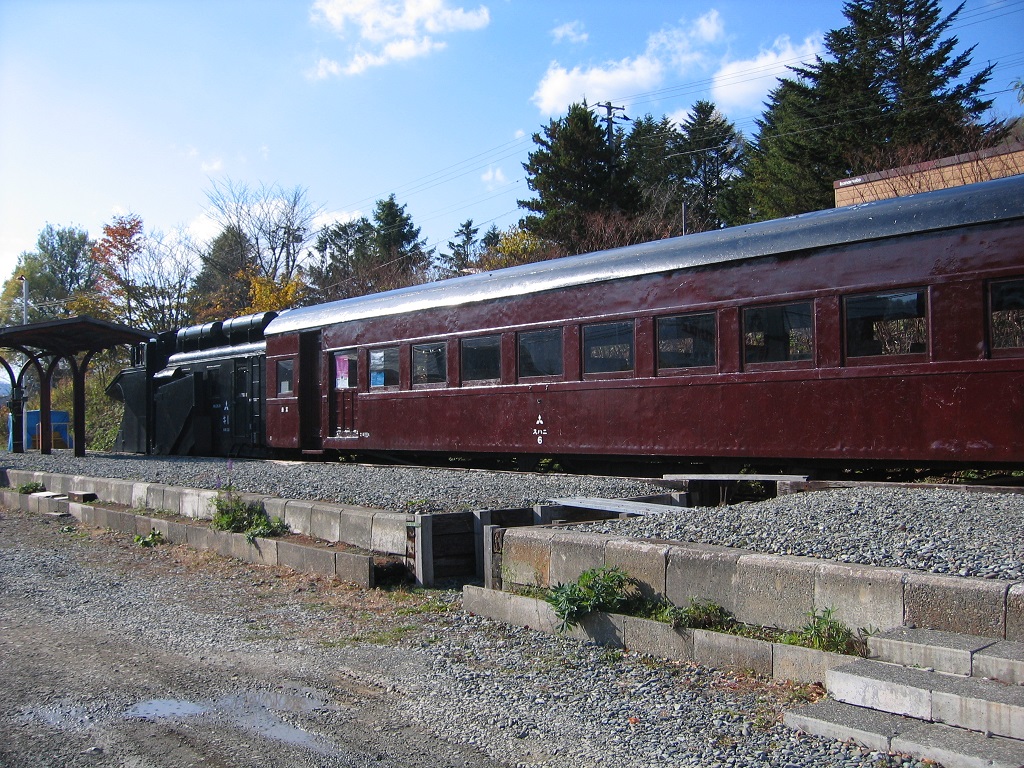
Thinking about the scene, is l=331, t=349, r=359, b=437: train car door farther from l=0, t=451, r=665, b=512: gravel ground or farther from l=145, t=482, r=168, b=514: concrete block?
l=145, t=482, r=168, b=514: concrete block

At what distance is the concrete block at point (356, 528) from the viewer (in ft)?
26.6

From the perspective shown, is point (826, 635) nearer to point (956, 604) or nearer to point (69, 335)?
point (956, 604)

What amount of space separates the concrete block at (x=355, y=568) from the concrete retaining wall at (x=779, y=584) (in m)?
1.57

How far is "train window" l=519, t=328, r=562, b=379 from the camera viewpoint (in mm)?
11930

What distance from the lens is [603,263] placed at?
11.5m

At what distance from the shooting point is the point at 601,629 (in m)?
5.48

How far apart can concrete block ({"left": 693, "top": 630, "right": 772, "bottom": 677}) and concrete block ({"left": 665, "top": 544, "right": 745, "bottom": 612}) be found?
0.88 feet

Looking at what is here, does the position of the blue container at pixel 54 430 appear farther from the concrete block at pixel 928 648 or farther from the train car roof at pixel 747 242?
the concrete block at pixel 928 648

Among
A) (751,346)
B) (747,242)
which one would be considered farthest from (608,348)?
(747,242)

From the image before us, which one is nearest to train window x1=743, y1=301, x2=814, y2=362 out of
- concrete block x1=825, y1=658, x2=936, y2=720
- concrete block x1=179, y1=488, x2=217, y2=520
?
concrete block x1=825, y1=658, x2=936, y2=720

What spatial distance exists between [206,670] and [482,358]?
7964mm

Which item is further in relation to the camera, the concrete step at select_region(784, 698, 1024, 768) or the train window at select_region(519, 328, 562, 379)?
the train window at select_region(519, 328, 562, 379)

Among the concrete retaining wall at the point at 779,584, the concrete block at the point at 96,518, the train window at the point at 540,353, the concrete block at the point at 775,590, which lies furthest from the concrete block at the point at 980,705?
the concrete block at the point at 96,518

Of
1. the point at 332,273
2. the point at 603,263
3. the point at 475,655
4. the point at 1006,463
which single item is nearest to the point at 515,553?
the point at 475,655
